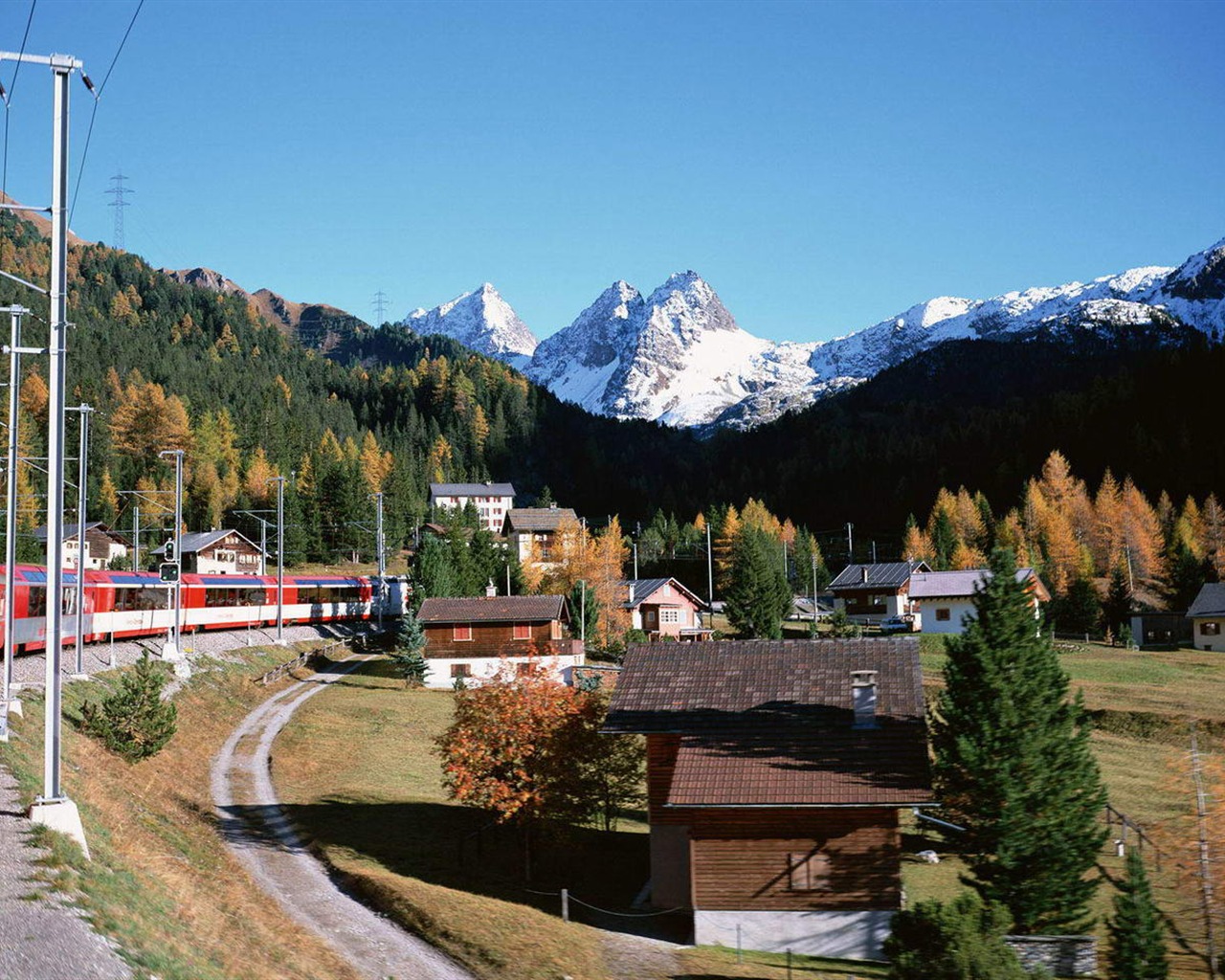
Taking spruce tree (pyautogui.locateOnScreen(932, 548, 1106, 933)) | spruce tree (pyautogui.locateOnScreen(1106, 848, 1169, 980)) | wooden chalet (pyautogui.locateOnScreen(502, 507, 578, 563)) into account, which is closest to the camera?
spruce tree (pyautogui.locateOnScreen(1106, 848, 1169, 980))

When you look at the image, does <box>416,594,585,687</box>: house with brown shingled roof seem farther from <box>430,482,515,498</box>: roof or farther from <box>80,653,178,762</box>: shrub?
<box>430,482,515,498</box>: roof

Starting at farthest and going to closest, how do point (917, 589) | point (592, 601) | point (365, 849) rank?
point (917, 589)
point (592, 601)
point (365, 849)

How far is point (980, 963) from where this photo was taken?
54.9 feet

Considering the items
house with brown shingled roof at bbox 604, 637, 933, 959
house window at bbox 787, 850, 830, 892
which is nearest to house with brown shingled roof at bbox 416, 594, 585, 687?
house with brown shingled roof at bbox 604, 637, 933, 959

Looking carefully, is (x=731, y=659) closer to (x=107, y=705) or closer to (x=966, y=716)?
(x=966, y=716)

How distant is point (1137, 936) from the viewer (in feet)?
60.8

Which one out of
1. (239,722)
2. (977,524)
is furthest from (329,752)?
(977,524)

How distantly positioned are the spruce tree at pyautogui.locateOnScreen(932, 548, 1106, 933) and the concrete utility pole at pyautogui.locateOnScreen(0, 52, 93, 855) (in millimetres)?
16926

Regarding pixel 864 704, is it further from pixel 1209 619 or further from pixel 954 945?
pixel 1209 619

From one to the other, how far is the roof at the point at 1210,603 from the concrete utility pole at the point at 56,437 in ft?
276

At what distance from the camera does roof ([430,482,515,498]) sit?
6786 inches

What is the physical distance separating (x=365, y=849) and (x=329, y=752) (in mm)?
12149

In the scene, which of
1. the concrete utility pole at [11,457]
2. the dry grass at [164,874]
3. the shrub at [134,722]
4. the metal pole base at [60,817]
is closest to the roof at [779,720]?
the dry grass at [164,874]

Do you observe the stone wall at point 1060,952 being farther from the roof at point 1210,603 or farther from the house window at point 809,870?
the roof at point 1210,603
